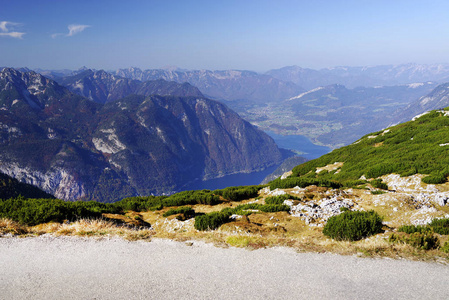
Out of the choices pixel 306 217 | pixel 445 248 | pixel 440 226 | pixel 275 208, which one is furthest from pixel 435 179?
pixel 275 208

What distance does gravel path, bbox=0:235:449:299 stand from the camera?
836 centimetres

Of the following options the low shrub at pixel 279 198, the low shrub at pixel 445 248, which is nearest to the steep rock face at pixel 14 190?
the low shrub at pixel 279 198

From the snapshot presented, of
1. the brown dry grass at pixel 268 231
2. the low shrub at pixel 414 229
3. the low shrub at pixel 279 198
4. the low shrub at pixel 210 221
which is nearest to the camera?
the brown dry grass at pixel 268 231

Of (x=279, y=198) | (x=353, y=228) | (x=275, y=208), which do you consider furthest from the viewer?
(x=279, y=198)

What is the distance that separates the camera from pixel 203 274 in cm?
948

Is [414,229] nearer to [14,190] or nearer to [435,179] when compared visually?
[435,179]

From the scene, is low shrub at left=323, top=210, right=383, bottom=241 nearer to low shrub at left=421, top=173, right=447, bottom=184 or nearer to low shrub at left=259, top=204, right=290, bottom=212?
low shrub at left=259, top=204, right=290, bottom=212

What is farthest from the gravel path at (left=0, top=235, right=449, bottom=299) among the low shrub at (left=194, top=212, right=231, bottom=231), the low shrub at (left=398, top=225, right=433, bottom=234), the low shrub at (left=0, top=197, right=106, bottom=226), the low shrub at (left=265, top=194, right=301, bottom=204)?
the low shrub at (left=265, top=194, right=301, bottom=204)

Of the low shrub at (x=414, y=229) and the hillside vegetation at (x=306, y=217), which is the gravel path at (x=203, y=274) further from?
the low shrub at (x=414, y=229)

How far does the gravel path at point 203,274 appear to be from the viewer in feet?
27.4

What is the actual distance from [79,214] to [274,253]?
13.4 metres

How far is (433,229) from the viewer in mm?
12500

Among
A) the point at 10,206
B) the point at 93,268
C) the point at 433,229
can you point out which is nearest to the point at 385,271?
the point at 433,229

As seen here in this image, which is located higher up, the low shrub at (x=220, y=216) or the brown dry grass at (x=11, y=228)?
the brown dry grass at (x=11, y=228)
